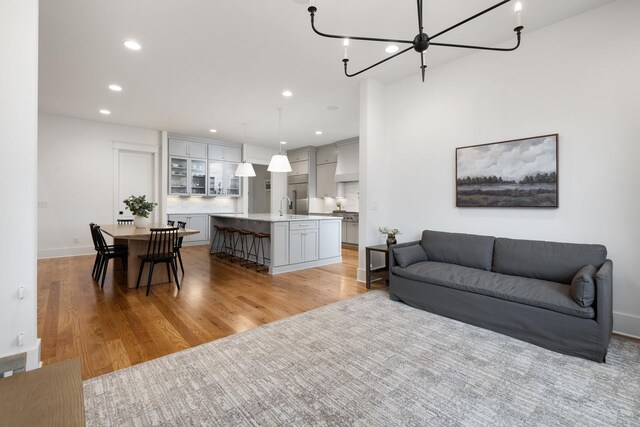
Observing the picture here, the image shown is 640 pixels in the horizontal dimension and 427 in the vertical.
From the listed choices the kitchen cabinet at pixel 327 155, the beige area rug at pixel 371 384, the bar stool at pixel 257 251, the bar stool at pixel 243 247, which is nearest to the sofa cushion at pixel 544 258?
the beige area rug at pixel 371 384

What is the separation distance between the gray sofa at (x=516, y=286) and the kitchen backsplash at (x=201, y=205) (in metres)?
6.46

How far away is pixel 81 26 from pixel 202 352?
11.4ft

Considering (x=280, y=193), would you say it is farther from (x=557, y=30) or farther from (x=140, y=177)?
(x=557, y=30)

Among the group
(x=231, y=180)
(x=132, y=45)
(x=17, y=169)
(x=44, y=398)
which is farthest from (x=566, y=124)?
(x=231, y=180)

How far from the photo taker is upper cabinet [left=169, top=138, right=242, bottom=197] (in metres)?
7.61

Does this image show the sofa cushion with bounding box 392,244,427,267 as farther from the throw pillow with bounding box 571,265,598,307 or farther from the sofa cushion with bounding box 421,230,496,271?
the throw pillow with bounding box 571,265,598,307

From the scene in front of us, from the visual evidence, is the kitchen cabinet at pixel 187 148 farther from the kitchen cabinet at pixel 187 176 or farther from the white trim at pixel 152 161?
the white trim at pixel 152 161

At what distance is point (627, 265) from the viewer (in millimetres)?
2652

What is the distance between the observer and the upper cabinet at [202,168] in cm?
761

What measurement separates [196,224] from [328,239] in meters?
4.24

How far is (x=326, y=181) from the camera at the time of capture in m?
8.66

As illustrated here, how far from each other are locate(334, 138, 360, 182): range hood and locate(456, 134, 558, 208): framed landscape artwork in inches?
164

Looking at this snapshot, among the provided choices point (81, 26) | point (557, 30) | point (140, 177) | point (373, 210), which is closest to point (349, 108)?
point (373, 210)

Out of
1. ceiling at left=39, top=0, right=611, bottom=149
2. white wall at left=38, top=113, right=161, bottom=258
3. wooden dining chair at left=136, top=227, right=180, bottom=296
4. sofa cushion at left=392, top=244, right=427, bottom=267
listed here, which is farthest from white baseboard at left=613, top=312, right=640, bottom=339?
white wall at left=38, top=113, right=161, bottom=258
